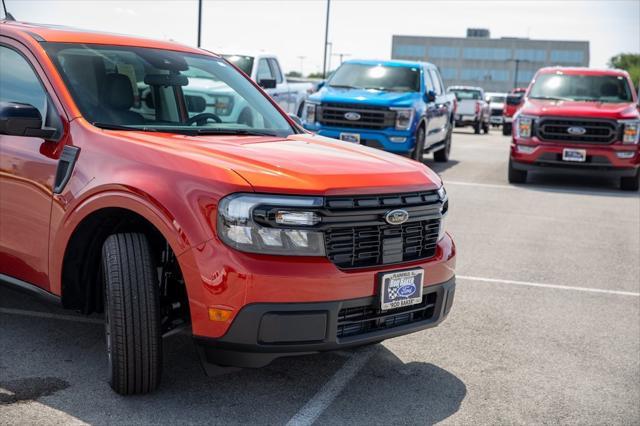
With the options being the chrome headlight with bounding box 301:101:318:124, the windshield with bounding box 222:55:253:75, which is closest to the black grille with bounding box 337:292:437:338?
the chrome headlight with bounding box 301:101:318:124

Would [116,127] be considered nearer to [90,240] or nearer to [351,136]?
[90,240]

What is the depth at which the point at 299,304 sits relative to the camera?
3.78 metres

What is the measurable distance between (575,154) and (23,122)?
429 inches

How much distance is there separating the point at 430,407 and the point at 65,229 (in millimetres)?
2007

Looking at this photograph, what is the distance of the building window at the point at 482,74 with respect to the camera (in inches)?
5413

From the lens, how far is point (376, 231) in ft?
13.3

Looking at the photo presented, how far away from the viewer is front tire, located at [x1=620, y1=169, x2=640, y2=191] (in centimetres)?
1411

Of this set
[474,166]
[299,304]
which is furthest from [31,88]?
[474,166]

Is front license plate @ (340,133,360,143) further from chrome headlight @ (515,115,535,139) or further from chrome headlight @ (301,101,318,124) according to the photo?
chrome headlight @ (515,115,535,139)

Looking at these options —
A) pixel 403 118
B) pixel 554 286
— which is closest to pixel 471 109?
pixel 403 118

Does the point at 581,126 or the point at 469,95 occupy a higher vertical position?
the point at 469,95

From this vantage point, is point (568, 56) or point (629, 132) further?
point (568, 56)

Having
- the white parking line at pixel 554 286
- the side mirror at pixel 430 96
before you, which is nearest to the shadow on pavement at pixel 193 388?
the white parking line at pixel 554 286

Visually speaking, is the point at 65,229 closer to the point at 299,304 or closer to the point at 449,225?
the point at 299,304
